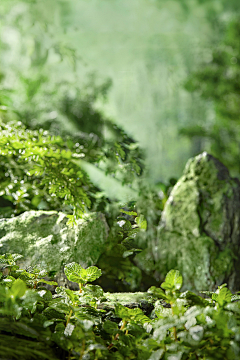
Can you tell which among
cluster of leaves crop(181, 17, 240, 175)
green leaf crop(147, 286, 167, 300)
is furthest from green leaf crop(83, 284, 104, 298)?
cluster of leaves crop(181, 17, 240, 175)

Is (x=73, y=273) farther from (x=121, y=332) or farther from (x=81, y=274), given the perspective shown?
(x=121, y=332)

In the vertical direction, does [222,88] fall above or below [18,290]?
above

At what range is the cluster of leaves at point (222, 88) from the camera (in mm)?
953

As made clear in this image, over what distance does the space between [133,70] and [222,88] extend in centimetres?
32

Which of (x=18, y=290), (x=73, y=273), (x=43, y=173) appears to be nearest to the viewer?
(x=18, y=290)

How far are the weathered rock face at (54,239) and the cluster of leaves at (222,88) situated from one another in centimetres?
48

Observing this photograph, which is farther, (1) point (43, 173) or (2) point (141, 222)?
(1) point (43, 173)

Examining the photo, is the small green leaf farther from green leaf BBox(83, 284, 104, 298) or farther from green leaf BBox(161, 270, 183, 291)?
green leaf BBox(161, 270, 183, 291)

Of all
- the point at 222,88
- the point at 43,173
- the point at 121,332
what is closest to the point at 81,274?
the point at 121,332

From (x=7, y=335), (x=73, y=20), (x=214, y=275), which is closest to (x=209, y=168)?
(x=214, y=275)

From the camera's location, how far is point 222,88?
0.97 meters

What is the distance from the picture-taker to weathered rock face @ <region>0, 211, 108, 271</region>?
2.53 ft

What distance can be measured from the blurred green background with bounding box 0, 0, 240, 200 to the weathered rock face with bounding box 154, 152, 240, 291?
0.10 meters

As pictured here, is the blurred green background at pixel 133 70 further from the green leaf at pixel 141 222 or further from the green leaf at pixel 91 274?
the green leaf at pixel 91 274
